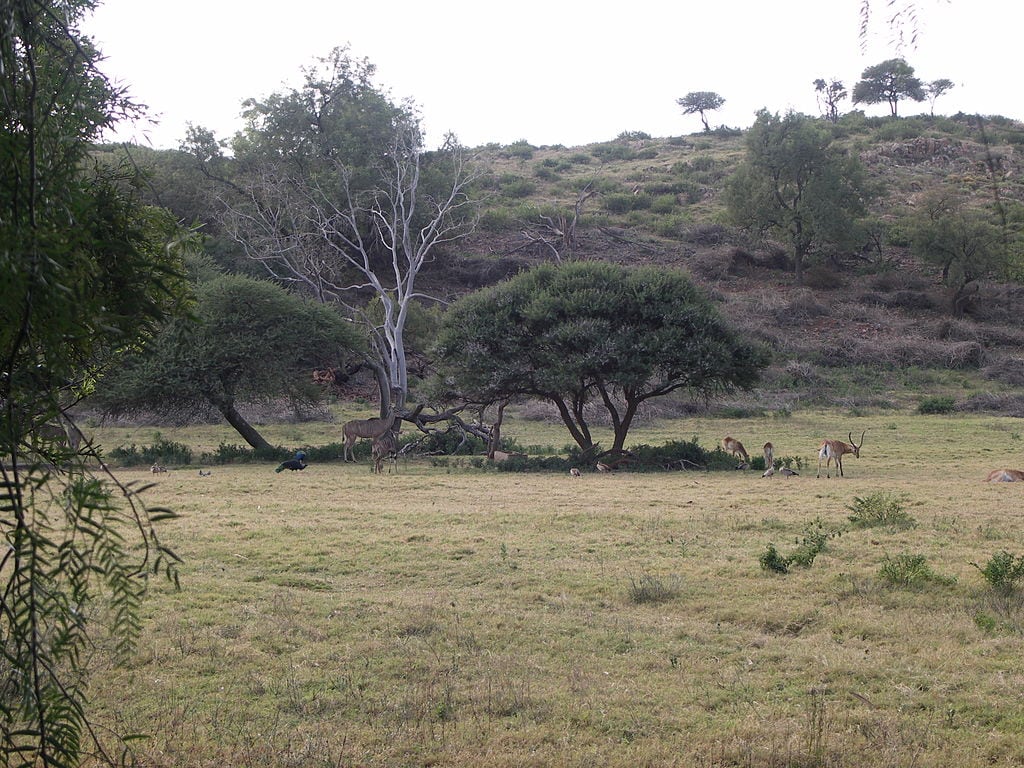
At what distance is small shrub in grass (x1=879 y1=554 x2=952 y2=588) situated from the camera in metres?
8.34

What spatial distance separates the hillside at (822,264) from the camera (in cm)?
3566

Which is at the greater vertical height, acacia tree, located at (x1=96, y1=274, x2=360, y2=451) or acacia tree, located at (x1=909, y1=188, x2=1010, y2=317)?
acacia tree, located at (x1=909, y1=188, x2=1010, y2=317)

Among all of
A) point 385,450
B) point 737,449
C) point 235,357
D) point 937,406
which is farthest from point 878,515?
point 937,406

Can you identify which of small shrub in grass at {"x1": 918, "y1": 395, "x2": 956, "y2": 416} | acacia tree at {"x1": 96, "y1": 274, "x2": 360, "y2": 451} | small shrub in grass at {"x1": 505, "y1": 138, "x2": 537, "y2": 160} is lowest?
small shrub in grass at {"x1": 918, "y1": 395, "x2": 956, "y2": 416}

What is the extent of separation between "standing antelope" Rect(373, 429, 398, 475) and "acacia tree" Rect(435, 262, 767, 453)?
2.07m

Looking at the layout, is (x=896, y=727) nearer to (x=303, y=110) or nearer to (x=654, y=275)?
(x=654, y=275)

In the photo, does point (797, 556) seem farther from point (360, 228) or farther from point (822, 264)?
point (822, 264)

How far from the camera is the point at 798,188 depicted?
4572cm

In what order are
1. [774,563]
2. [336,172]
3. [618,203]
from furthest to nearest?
[618,203] → [336,172] → [774,563]

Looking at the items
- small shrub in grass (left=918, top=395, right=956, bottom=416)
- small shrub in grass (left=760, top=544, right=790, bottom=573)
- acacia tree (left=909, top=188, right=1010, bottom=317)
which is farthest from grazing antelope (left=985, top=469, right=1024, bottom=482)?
acacia tree (left=909, top=188, right=1010, bottom=317)

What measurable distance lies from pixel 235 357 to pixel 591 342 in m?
8.70

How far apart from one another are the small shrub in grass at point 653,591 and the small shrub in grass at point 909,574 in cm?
189

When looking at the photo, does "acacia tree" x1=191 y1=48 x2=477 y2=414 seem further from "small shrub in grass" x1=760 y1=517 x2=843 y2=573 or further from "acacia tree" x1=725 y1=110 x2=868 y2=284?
"small shrub in grass" x1=760 y1=517 x2=843 y2=573

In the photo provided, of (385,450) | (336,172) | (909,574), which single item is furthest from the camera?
(336,172)
